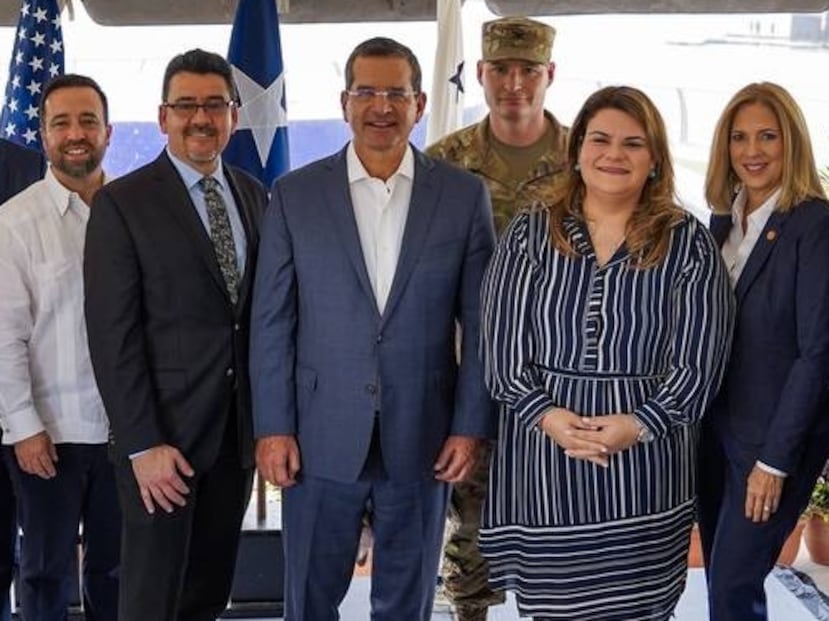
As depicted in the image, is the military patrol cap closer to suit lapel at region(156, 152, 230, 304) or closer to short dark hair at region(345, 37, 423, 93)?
short dark hair at region(345, 37, 423, 93)

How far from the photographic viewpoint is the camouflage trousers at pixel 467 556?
122 inches

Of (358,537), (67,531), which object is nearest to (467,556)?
(358,537)

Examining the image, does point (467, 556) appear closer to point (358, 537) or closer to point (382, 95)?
point (358, 537)

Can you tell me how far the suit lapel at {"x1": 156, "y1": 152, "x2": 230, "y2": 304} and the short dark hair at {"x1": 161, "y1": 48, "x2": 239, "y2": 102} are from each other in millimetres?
199

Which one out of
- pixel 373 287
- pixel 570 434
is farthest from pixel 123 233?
pixel 570 434

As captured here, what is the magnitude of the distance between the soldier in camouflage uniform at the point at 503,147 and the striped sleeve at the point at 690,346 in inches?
30.7

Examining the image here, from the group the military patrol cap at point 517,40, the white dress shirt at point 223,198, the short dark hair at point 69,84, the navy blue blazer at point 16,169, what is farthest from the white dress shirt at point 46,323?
the military patrol cap at point 517,40

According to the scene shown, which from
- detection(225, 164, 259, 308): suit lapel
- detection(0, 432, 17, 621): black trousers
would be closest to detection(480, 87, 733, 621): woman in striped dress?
detection(225, 164, 259, 308): suit lapel

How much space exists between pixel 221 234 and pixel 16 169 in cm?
88

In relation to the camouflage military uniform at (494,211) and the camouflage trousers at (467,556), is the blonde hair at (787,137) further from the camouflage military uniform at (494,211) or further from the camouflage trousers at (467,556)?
the camouflage trousers at (467,556)

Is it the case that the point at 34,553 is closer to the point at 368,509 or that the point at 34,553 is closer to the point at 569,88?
the point at 368,509

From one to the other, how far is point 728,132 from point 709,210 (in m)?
0.24

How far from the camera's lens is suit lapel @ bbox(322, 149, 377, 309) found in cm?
237

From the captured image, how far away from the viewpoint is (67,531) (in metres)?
2.71
